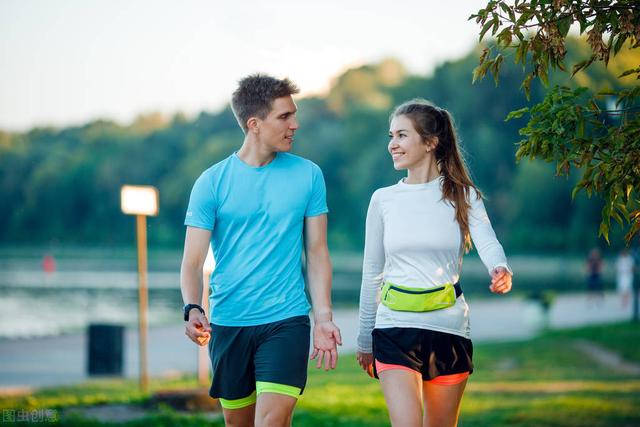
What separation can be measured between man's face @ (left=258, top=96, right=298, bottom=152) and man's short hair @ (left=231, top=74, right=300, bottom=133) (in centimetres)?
3

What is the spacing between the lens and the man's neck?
4910 millimetres

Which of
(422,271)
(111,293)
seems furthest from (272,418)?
(111,293)

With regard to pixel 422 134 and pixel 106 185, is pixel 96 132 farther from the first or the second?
pixel 422 134

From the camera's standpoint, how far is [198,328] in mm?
4555

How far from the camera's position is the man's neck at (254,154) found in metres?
4.91

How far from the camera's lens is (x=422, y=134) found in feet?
15.8

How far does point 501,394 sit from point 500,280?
8.86 metres

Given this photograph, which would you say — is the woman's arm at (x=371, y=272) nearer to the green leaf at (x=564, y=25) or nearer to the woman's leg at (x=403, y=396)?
the woman's leg at (x=403, y=396)

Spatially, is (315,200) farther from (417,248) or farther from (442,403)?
(442,403)

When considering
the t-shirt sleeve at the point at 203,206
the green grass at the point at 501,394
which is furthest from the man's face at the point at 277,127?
the green grass at the point at 501,394

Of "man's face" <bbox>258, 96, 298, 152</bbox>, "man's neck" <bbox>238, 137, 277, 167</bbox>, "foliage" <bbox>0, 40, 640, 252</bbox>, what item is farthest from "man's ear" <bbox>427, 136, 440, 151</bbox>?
"foliage" <bbox>0, 40, 640, 252</bbox>

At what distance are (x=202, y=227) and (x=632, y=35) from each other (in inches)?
85.7

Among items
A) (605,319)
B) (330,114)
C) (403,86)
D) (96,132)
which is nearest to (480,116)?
(403,86)

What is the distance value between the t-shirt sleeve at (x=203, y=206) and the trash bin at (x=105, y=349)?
11634 millimetres
